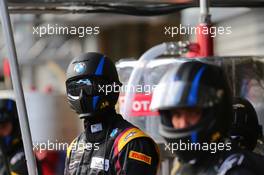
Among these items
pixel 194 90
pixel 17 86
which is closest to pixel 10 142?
pixel 17 86

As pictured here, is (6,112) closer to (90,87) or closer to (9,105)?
(9,105)

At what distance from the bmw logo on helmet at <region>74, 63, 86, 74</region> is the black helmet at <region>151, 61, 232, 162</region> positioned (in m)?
1.06

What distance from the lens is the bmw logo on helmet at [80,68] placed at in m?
3.60

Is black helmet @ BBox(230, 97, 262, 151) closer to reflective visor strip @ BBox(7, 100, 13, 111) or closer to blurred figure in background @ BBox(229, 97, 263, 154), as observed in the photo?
blurred figure in background @ BBox(229, 97, 263, 154)

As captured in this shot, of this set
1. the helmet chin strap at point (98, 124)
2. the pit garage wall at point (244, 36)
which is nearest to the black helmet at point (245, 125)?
the helmet chin strap at point (98, 124)

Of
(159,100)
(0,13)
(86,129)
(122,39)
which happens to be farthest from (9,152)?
(122,39)

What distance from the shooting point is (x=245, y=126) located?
3.66 meters

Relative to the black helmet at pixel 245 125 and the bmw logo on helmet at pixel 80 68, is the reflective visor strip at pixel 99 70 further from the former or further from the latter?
the black helmet at pixel 245 125

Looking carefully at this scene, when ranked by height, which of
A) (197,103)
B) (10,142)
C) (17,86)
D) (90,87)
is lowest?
(10,142)

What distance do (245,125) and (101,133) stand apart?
0.79m

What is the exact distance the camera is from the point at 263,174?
99.4 inches

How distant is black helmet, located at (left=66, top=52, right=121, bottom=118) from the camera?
3541mm

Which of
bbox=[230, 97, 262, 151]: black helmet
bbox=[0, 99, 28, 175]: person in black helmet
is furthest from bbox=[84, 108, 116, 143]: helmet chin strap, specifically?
bbox=[0, 99, 28, 175]: person in black helmet

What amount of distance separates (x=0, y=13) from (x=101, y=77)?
2.11 ft
